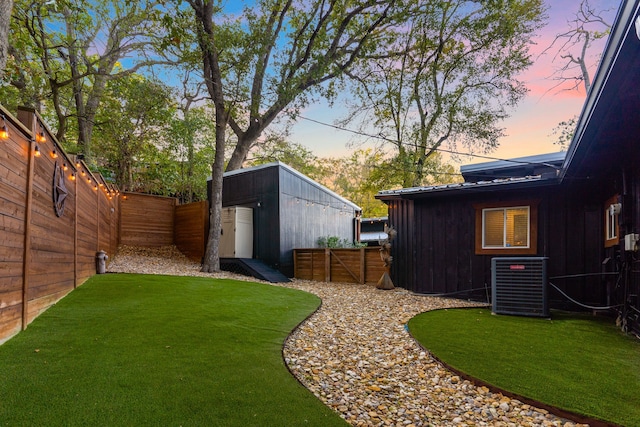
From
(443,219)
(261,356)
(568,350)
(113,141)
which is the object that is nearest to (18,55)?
(113,141)

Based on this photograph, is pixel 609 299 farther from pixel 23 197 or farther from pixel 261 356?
pixel 23 197

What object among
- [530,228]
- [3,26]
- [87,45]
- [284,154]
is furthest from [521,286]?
[284,154]

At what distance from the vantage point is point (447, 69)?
579 inches

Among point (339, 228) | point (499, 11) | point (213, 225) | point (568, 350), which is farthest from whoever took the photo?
point (339, 228)

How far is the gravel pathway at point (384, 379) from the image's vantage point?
232cm

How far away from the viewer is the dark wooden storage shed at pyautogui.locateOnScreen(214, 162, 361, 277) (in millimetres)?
10297

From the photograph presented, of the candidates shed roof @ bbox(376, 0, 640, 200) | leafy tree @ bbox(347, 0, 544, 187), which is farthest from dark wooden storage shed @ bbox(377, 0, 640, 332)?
leafy tree @ bbox(347, 0, 544, 187)

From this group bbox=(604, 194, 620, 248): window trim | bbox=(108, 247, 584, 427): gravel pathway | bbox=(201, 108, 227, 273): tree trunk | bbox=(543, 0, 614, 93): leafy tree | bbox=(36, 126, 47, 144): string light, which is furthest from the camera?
bbox=(543, 0, 614, 93): leafy tree

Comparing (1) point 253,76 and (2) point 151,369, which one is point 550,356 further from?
(1) point 253,76

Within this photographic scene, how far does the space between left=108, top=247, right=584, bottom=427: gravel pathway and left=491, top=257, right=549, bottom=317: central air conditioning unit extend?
4.89ft

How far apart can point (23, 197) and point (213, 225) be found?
651 centimetres

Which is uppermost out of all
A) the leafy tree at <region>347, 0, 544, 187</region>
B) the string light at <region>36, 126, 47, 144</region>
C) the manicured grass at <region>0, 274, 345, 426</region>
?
the leafy tree at <region>347, 0, 544, 187</region>

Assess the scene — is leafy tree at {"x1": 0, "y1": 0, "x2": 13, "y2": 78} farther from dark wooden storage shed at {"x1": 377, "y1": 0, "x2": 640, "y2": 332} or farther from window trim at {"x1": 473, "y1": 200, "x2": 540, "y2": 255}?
window trim at {"x1": 473, "y1": 200, "x2": 540, "y2": 255}

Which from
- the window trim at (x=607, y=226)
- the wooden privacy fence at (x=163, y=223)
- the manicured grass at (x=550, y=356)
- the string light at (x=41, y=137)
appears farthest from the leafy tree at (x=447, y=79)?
the string light at (x=41, y=137)
